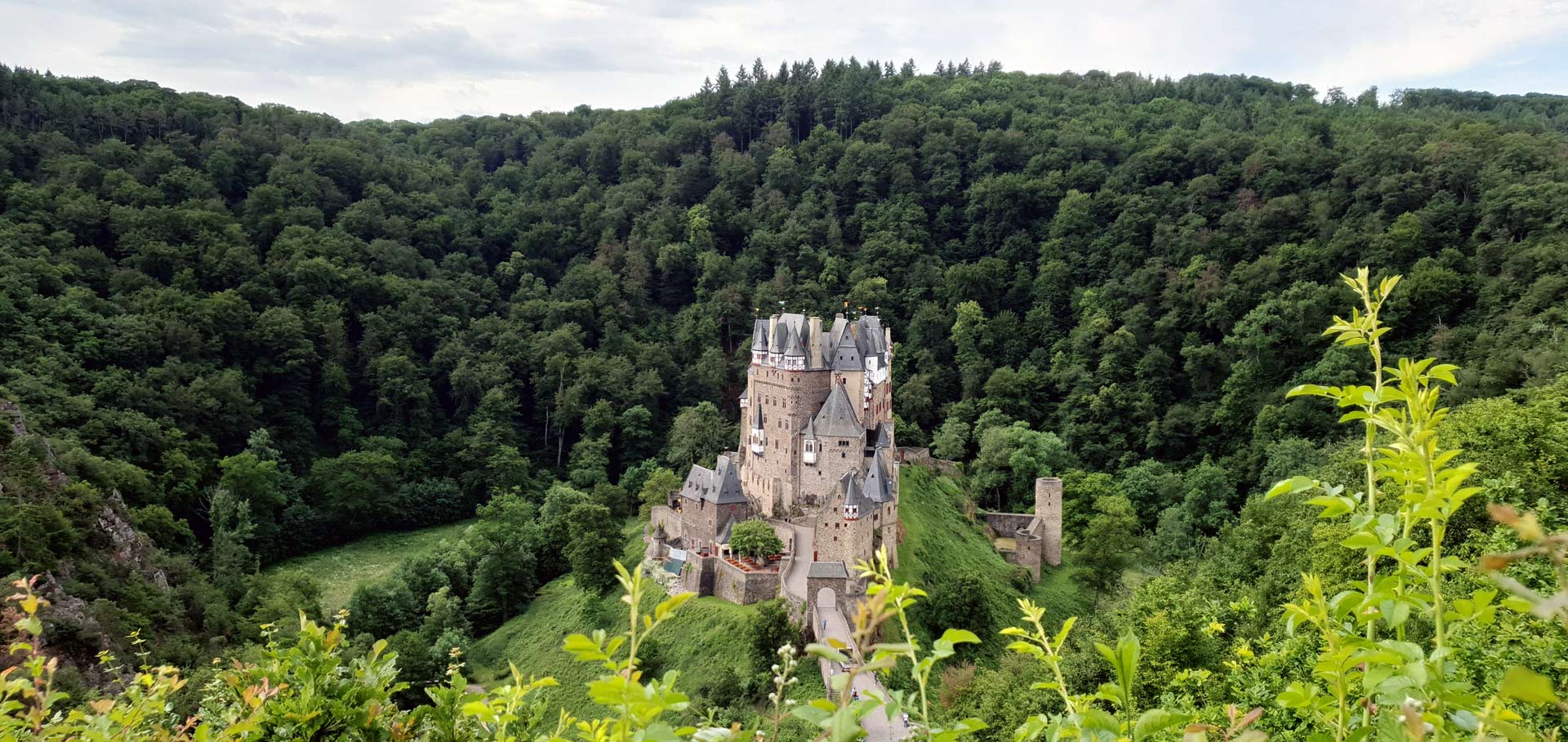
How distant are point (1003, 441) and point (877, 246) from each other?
1031 inches

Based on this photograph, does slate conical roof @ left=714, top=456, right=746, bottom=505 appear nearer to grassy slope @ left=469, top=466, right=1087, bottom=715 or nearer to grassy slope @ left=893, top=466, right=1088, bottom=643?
grassy slope @ left=469, top=466, right=1087, bottom=715

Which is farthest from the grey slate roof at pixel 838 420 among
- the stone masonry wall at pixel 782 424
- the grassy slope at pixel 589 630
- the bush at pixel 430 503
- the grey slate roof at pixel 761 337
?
the bush at pixel 430 503

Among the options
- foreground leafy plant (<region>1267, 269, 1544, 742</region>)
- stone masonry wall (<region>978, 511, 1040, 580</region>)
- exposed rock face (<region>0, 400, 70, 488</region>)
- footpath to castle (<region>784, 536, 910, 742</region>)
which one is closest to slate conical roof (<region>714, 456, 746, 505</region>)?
footpath to castle (<region>784, 536, 910, 742</region>)

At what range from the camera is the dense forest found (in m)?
41.0

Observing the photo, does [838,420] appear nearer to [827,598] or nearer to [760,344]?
[760,344]

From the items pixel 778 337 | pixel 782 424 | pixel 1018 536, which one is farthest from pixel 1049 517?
pixel 778 337

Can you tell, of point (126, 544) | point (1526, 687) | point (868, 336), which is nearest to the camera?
point (1526, 687)

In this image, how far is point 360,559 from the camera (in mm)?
49094

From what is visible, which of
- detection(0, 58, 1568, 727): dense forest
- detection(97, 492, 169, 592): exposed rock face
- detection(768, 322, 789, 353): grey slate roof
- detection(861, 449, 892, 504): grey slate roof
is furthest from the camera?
detection(0, 58, 1568, 727): dense forest

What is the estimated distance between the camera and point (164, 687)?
513 cm

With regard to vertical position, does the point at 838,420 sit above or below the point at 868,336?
below

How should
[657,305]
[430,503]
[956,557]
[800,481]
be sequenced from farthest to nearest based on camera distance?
[657,305]
[430,503]
[956,557]
[800,481]

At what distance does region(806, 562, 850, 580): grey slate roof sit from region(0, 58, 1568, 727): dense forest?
35.4 feet

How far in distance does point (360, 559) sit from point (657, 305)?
1293 inches
